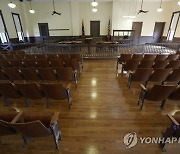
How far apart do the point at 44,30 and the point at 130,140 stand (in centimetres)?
1245

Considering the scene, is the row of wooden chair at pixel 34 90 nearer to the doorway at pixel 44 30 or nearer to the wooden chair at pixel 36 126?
the wooden chair at pixel 36 126

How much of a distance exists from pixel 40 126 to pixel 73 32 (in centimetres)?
1129

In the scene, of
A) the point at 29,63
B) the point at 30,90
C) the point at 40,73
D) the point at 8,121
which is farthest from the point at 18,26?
the point at 8,121

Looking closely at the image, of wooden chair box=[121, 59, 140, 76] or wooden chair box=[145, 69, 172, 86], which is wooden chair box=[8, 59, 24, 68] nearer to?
wooden chair box=[121, 59, 140, 76]

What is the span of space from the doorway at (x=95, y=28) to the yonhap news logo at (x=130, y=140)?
11.0 m

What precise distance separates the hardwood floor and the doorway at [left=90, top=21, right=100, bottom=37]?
30.8ft

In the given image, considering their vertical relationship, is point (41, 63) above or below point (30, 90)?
above

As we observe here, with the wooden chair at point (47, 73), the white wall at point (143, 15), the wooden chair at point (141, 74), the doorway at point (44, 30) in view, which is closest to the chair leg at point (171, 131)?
the wooden chair at point (141, 74)

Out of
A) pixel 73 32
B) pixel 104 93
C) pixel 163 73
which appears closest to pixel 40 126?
pixel 104 93

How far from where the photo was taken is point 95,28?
11852 millimetres

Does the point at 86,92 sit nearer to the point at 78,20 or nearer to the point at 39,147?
the point at 39,147

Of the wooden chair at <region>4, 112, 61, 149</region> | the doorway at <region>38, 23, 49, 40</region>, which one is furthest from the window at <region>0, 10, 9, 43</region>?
the wooden chair at <region>4, 112, 61, 149</region>

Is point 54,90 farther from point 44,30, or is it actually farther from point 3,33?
point 44,30

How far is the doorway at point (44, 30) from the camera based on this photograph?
11.8m
